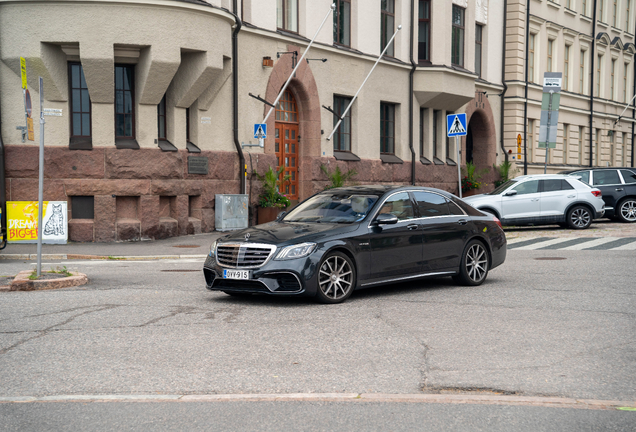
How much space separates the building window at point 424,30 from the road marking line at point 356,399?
2644 cm

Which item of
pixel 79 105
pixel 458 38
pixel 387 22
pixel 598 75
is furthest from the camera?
pixel 598 75

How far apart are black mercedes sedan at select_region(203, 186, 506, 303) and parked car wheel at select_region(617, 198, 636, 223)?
15.2 m

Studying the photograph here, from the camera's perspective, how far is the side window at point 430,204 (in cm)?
1073

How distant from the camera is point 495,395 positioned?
17.4 feet

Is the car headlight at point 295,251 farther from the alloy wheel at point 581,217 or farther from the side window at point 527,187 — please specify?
the alloy wheel at point 581,217

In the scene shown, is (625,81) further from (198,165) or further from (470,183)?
(198,165)

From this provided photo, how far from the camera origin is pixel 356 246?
9539 millimetres

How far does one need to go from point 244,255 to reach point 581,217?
15.8m

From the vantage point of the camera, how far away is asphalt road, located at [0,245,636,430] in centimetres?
489

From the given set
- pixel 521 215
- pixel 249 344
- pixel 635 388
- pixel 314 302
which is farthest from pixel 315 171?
Answer: pixel 635 388

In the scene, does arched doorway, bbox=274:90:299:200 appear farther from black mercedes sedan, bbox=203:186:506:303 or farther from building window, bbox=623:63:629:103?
building window, bbox=623:63:629:103

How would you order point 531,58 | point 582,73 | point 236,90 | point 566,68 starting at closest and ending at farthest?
1. point 236,90
2. point 531,58
3. point 566,68
4. point 582,73

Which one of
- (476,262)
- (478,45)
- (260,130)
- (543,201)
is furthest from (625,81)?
(476,262)

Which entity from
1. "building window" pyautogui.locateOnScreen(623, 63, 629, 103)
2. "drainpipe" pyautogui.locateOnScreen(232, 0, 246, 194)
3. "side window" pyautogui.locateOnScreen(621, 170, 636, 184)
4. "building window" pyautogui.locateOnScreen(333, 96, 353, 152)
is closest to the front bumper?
"drainpipe" pyautogui.locateOnScreen(232, 0, 246, 194)
